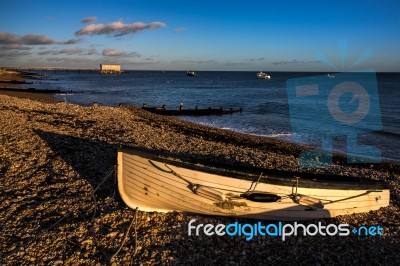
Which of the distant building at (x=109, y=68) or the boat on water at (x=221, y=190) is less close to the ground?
the distant building at (x=109, y=68)

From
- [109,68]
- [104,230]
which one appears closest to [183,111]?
[104,230]

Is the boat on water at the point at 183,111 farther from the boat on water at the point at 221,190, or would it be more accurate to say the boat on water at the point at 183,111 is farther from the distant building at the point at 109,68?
the distant building at the point at 109,68

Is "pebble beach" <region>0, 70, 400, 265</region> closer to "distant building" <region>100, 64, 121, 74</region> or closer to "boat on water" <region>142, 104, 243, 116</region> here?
"boat on water" <region>142, 104, 243, 116</region>

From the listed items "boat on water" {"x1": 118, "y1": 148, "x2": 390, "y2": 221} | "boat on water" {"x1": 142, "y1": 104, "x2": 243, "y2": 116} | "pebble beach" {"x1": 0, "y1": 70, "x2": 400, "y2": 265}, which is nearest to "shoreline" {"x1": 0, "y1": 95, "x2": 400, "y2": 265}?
"pebble beach" {"x1": 0, "y1": 70, "x2": 400, "y2": 265}

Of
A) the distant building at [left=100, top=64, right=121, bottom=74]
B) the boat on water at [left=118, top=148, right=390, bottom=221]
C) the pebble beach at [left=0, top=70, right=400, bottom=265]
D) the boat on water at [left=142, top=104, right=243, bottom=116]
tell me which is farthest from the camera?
the distant building at [left=100, top=64, right=121, bottom=74]

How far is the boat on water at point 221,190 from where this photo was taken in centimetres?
737

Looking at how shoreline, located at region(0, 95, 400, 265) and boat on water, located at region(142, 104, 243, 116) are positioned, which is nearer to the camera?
shoreline, located at region(0, 95, 400, 265)

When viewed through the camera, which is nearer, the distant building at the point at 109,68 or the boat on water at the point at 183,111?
the boat on water at the point at 183,111

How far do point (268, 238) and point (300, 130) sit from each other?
69.9 feet

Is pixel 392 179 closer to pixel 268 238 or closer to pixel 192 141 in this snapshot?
pixel 268 238

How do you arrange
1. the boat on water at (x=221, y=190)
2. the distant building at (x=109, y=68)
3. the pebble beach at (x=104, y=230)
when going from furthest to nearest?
the distant building at (x=109, y=68)
the boat on water at (x=221, y=190)
the pebble beach at (x=104, y=230)

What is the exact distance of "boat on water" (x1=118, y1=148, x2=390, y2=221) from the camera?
7371 mm

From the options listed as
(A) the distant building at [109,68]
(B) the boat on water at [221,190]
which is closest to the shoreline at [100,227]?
(B) the boat on water at [221,190]

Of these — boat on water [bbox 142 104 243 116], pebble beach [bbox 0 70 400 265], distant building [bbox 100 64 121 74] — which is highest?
distant building [bbox 100 64 121 74]
